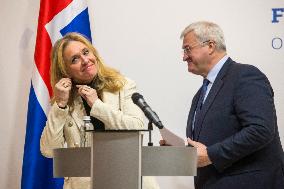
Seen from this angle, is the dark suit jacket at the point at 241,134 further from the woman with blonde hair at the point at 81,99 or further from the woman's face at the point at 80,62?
the woman's face at the point at 80,62

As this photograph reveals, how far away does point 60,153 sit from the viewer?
146 cm

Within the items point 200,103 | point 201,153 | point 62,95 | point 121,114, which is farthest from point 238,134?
point 62,95

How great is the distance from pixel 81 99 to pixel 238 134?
2.53ft

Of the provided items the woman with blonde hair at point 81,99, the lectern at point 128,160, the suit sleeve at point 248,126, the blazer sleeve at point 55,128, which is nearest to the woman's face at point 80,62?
the woman with blonde hair at point 81,99

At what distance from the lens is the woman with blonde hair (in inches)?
79.7

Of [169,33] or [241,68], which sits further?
[169,33]

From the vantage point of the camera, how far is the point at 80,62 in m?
2.35

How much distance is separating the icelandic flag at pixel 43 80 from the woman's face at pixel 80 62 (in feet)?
2.63

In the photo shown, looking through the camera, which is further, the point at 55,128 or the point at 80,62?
the point at 80,62

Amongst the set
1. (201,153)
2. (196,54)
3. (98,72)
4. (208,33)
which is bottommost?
(201,153)

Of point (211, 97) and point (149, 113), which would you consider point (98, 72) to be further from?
point (149, 113)

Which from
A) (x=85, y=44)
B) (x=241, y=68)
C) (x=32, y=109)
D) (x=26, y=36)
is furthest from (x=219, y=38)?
(x=26, y=36)

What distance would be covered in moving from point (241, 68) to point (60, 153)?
122 centimetres

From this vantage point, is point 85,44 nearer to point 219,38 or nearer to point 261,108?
point 219,38
